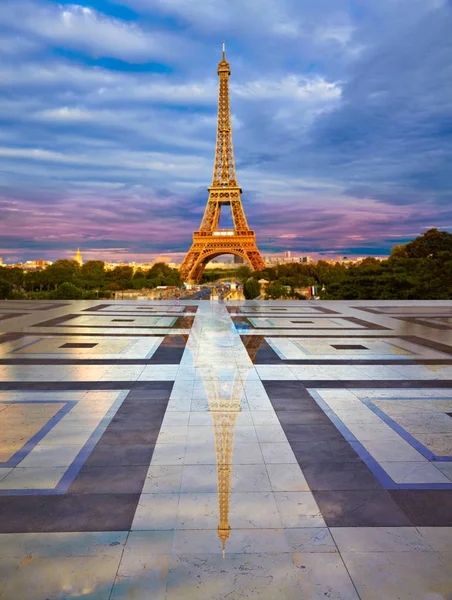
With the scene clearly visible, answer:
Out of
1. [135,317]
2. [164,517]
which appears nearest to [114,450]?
[164,517]

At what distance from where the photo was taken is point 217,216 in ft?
190

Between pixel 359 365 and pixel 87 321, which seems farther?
pixel 87 321

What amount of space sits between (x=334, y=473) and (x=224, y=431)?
143 cm

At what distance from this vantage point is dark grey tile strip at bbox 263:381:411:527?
3.43m

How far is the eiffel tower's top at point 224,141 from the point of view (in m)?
54.9

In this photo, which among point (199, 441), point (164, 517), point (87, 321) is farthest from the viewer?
point (87, 321)

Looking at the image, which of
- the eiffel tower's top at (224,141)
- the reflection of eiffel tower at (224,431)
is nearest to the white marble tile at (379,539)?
the reflection of eiffel tower at (224,431)

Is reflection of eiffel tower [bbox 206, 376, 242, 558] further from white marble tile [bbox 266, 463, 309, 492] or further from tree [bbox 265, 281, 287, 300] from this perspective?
tree [bbox 265, 281, 287, 300]

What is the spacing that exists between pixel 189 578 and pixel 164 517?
0.71 m

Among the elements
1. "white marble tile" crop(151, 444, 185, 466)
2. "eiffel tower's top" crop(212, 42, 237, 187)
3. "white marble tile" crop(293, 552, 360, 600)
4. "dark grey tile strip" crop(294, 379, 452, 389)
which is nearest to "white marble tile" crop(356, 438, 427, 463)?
"white marble tile" crop(293, 552, 360, 600)

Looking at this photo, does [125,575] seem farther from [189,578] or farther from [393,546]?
[393,546]

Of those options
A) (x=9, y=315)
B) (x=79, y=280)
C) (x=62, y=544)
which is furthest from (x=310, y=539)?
(x=79, y=280)

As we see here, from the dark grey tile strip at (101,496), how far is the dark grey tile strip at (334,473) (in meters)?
1.51

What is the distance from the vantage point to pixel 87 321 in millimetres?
15125
